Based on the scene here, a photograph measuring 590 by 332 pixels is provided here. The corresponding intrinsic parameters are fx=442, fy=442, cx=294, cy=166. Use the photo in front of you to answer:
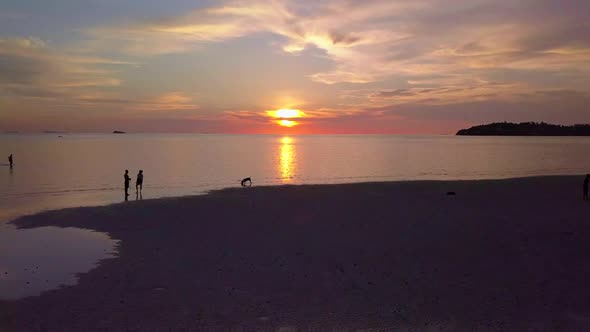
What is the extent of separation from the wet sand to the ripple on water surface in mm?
737

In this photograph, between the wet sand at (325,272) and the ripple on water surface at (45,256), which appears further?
the ripple on water surface at (45,256)

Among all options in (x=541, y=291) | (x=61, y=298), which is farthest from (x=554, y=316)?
(x=61, y=298)

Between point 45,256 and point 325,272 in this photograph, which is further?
point 45,256

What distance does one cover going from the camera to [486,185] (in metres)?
42.3

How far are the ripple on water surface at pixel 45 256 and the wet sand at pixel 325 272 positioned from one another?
2.42 feet

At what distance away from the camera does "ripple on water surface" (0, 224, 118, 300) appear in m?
13.7

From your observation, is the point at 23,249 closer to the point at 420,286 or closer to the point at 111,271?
the point at 111,271

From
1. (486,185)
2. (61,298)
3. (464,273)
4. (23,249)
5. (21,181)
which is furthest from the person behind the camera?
(21,181)

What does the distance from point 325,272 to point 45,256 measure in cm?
1089

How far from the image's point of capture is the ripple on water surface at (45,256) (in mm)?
13703

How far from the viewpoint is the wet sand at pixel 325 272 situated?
11.0 m

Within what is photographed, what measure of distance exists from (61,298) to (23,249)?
7350 millimetres

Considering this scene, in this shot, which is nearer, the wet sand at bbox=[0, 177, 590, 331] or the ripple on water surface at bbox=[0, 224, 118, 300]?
the wet sand at bbox=[0, 177, 590, 331]

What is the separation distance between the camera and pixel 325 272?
14719mm
